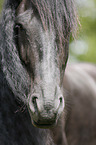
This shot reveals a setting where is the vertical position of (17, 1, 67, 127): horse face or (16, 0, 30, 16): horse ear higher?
(16, 0, 30, 16): horse ear

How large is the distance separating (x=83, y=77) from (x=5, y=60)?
287 cm

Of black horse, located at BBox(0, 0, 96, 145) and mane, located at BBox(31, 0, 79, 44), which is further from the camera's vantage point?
mane, located at BBox(31, 0, 79, 44)

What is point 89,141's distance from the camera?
4.12 metres

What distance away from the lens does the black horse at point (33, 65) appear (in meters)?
1.22

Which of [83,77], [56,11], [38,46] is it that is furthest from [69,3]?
[83,77]

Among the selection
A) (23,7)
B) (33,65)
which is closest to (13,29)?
(23,7)

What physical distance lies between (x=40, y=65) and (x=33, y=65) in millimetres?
57

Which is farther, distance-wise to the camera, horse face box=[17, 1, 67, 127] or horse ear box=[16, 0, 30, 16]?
horse ear box=[16, 0, 30, 16]

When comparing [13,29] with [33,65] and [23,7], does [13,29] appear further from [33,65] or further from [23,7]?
[33,65]

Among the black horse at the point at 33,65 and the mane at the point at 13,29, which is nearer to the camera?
the black horse at the point at 33,65

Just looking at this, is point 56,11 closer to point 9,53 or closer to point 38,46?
point 38,46

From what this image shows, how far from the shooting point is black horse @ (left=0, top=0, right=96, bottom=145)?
4.01ft

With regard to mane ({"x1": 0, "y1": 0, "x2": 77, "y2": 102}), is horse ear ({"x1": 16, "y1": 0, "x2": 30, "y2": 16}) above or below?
above

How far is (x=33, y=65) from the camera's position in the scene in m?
1.33
